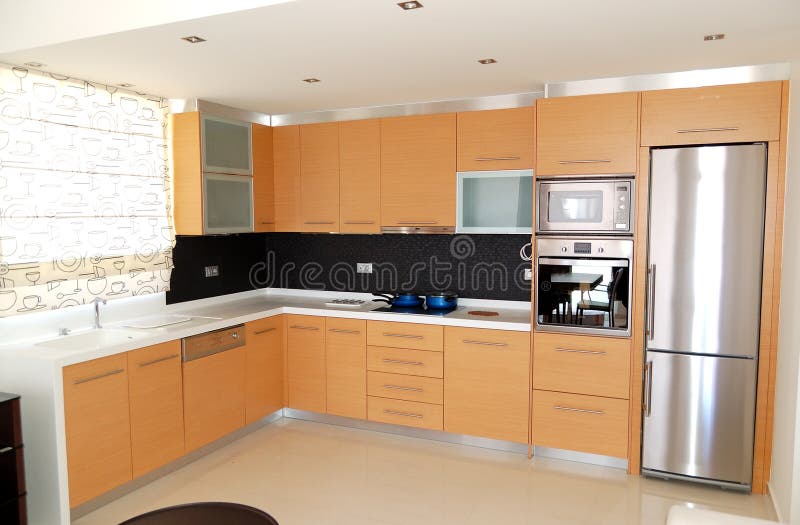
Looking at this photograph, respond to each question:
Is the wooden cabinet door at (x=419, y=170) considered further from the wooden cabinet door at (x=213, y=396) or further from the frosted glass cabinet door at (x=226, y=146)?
the wooden cabinet door at (x=213, y=396)

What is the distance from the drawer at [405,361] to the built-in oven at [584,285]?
789mm

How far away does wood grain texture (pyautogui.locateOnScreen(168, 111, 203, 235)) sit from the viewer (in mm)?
4172

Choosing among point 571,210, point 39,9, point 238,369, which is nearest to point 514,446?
point 571,210

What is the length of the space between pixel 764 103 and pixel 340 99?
106 inches

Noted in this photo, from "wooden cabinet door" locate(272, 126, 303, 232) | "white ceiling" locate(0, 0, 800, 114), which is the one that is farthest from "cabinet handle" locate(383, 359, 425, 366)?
"white ceiling" locate(0, 0, 800, 114)

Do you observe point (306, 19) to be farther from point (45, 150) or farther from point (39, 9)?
point (45, 150)

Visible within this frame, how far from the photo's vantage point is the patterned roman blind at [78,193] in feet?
10.5

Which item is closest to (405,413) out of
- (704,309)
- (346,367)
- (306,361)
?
(346,367)

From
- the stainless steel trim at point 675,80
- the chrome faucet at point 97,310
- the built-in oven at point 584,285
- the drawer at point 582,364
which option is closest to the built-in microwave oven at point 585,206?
the built-in oven at point 584,285

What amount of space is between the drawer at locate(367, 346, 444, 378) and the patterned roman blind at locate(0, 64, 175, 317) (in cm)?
160

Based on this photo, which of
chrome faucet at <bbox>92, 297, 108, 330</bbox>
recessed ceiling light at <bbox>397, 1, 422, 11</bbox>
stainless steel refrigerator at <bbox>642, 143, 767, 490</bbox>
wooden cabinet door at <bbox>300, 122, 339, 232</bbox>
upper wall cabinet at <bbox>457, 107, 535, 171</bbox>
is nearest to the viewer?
recessed ceiling light at <bbox>397, 1, 422, 11</bbox>

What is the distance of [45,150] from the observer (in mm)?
3373

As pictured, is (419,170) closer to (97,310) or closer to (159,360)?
(159,360)

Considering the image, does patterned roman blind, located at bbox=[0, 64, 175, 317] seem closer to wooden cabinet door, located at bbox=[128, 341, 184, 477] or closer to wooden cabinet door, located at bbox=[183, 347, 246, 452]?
wooden cabinet door, located at bbox=[128, 341, 184, 477]
